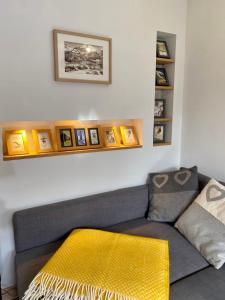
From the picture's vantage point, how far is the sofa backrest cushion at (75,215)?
1585 mm

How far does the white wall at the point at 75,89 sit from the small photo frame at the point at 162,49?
115mm

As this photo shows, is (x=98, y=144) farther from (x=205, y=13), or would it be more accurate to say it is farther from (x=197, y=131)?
(x=205, y=13)

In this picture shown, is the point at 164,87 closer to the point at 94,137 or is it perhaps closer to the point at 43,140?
the point at 94,137

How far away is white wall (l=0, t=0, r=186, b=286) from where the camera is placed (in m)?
1.53

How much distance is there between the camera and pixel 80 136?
1.94 metres

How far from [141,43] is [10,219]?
1705mm

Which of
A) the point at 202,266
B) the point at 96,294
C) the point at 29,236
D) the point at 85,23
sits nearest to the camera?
the point at 96,294

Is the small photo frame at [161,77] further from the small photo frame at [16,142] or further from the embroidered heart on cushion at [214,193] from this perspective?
the small photo frame at [16,142]

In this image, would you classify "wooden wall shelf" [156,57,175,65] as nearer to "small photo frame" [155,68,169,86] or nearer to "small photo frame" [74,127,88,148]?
"small photo frame" [155,68,169,86]

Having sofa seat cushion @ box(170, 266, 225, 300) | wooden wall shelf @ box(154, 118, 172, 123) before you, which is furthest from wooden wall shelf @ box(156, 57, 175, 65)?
sofa seat cushion @ box(170, 266, 225, 300)

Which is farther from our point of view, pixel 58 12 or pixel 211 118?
pixel 211 118

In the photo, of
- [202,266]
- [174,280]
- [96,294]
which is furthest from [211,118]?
[96,294]

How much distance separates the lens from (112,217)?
188 centimetres

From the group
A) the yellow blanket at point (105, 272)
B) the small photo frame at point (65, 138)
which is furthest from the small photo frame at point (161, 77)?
the yellow blanket at point (105, 272)
